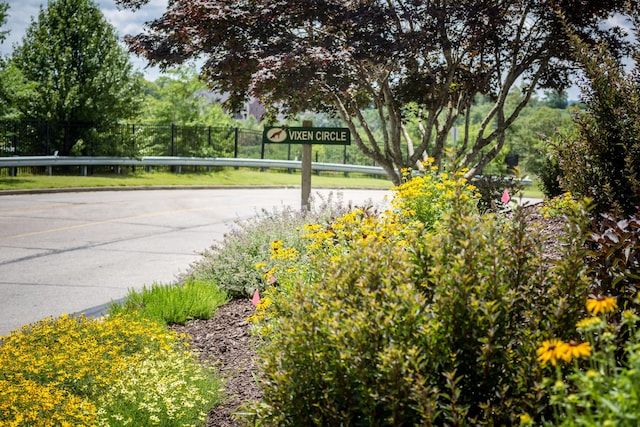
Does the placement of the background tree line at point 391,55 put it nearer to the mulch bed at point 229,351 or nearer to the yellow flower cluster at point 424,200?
the yellow flower cluster at point 424,200

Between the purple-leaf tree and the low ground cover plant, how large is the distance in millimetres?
5029

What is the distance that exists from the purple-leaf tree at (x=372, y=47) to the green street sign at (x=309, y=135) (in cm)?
53

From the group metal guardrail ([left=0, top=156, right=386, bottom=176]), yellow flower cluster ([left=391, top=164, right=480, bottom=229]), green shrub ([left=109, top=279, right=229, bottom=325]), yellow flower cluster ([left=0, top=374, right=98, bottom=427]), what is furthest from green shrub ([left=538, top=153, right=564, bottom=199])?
metal guardrail ([left=0, top=156, right=386, bottom=176])

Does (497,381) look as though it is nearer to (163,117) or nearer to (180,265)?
(180,265)

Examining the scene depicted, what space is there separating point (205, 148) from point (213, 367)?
29139 millimetres

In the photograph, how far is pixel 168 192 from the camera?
69.7 ft

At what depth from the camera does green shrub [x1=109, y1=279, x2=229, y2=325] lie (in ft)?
20.3

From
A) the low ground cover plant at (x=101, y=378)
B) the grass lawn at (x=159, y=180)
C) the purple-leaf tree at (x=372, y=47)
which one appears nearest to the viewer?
the low ground cover plant at (x=101, y=378)

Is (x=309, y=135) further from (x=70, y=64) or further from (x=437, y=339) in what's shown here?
(x=70, y=64)

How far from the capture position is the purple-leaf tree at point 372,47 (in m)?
9.86

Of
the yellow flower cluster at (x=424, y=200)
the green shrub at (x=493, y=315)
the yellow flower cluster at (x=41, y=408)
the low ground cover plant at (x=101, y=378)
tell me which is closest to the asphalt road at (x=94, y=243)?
the low ground cover plant at (x=101, y=378)

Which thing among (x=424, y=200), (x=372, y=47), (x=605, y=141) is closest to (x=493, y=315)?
(x=605, y=141)

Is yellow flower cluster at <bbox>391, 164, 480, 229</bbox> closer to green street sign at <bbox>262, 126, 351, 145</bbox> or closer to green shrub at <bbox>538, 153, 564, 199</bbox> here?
green street sign at <bbox>262, 126, 351, 145</bbox>

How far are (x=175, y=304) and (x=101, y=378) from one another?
6.43 feet
